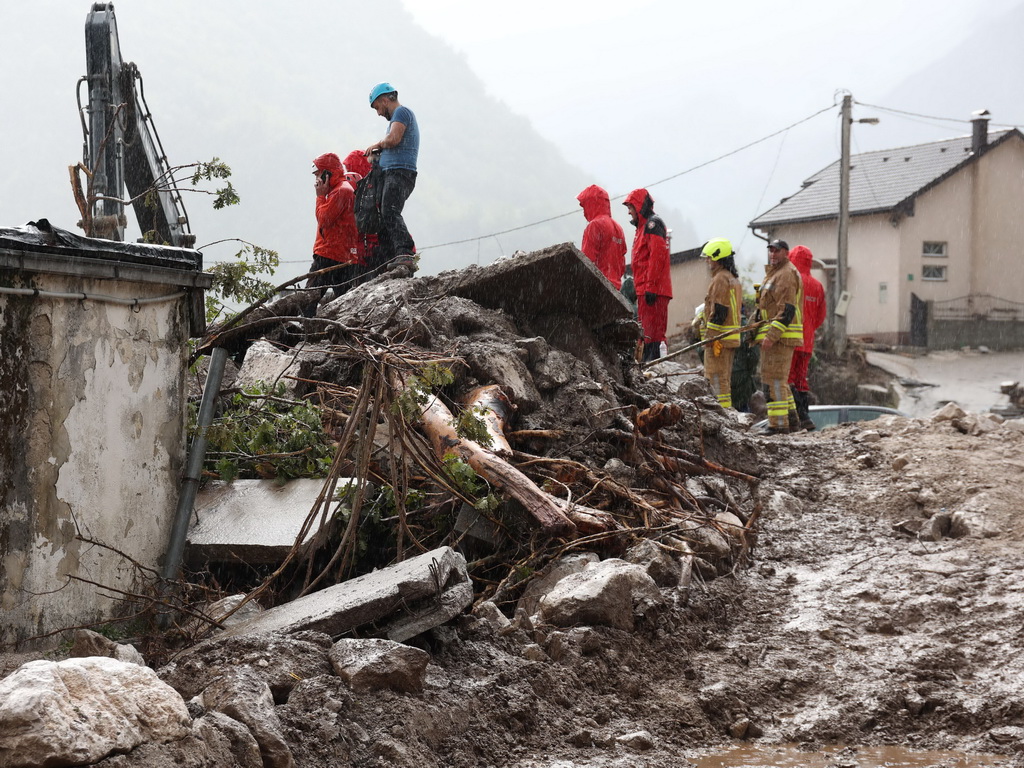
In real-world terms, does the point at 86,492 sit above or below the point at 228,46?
below

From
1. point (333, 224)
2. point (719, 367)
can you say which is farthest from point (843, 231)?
point (333, 224)

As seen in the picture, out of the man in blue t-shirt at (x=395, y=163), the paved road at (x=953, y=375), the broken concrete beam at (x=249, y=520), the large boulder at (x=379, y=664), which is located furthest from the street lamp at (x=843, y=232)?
the large boulder at (x=379, y=664)

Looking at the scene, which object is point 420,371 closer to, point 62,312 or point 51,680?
point 62,312

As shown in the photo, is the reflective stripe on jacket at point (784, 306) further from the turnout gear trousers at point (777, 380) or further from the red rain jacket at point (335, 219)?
the red rain jacket at point (335, 219)

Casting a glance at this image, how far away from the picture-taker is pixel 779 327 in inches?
400

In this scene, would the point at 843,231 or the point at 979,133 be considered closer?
the point at 843,231

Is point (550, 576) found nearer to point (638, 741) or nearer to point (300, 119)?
point (638, 741)

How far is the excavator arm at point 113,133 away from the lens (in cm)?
1017

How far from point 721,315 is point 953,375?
19473 mm

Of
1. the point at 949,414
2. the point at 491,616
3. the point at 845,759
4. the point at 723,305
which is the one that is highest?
the point at 723,305

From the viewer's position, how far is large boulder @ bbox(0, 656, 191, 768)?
95.1 inches

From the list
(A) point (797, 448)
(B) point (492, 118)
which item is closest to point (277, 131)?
(B) point (492, 118)

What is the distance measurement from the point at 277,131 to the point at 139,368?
133 metres

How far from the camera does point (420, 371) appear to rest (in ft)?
16.6
